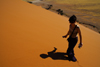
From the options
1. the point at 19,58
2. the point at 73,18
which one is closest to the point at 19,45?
the point at 19,58

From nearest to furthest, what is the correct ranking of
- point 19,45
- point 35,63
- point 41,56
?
1. point 35,63
2. point 41,56
3. point 19,45

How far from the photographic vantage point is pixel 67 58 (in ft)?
8.16

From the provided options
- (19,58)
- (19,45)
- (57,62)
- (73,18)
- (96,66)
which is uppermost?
(73,18)

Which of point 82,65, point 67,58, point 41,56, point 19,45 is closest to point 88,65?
point 82,65

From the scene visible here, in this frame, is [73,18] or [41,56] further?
[41,56]

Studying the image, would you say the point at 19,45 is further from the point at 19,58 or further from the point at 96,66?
the point at 96,66

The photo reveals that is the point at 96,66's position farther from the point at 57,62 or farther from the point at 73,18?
the point at 73,18

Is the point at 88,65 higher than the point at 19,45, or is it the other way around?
the point at 19,45

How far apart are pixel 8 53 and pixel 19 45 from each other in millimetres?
458

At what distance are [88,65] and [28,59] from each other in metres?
1.90

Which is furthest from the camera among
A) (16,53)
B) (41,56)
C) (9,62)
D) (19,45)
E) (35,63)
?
(19,45)

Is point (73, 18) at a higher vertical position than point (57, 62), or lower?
higher

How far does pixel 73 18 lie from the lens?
6.55 ft

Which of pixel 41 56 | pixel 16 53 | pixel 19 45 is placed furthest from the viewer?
pixel 19 45
